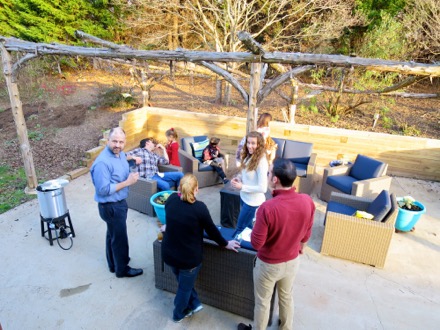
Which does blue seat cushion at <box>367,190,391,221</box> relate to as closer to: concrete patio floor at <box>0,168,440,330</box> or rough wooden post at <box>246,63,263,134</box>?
concrete patio floor at <box>0,168,440,330</box>

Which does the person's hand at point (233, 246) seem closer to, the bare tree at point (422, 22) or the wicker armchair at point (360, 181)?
the wicker armchair at point (360, 181)

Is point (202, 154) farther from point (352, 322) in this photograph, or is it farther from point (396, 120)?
point (396, 120)

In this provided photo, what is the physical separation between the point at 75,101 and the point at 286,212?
33.5 feet

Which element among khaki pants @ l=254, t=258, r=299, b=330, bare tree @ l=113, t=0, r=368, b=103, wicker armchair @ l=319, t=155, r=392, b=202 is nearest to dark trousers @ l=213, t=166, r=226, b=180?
wicker armchair @ l=319, t=155, r=392, b=202

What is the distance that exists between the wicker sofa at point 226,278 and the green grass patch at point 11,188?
3550 mm

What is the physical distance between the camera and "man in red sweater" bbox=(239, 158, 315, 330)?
2.11 m

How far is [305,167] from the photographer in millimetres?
5902

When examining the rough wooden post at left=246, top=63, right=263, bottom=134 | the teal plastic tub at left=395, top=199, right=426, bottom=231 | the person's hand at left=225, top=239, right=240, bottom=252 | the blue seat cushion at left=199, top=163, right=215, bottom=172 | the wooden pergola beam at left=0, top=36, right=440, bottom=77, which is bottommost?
the teal plastic tub at left=395, top=199, right=426, bottom=231

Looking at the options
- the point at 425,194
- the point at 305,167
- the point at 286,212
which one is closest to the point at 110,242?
the point at 286,212

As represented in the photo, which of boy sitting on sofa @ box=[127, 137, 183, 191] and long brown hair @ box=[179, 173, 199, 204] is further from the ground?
long brown hair @ box=[179, 173, 199, 204]

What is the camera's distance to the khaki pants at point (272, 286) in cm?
232

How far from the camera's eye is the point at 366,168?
5367mm

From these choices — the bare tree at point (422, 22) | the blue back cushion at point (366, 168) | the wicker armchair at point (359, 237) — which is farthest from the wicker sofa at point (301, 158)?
the bare tree at point (422, 22)

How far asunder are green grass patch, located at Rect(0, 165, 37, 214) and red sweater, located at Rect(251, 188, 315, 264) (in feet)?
15.9
